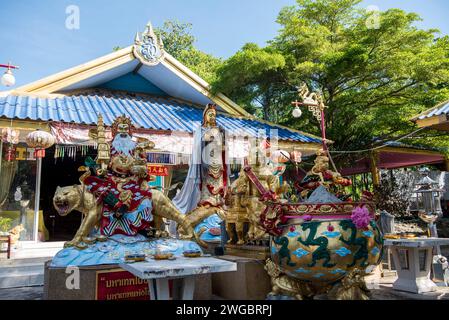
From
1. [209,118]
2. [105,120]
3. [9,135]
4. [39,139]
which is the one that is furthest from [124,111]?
[209,118]

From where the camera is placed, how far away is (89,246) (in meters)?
4.23

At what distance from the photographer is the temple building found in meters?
7.90

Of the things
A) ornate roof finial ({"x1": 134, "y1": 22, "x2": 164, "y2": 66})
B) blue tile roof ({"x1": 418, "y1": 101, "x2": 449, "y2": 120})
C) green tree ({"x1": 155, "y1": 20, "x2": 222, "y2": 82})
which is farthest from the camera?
green tree ({"x1": 155, "y1": 20, "x2": 222, "y2": 82})

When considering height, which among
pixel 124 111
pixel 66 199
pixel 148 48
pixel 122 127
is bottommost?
pixel 66 199

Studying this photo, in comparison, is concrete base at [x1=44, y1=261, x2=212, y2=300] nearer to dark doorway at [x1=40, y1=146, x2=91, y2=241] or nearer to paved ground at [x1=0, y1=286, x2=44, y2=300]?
paved ground at [x1=0, y1=286, x2=44, y2=300]

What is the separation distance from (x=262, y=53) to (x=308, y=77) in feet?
5.62

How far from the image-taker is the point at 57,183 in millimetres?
13281

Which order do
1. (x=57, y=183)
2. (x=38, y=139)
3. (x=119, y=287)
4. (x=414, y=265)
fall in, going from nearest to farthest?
1. (x=119, y=287)
2. (x=414, y=265)
3. (x=38, y=139)
4. (x=57, y=183)

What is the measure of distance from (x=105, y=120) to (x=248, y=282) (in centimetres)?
546

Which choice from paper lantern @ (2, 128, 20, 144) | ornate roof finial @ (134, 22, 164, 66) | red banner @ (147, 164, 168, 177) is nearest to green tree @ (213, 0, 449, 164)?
ornate roof finial @ (134, 22, 164, 66)

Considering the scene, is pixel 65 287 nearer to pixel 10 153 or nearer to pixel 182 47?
pixel 10 153

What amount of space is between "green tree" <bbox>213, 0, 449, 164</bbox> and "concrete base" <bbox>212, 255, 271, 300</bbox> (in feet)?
23.9

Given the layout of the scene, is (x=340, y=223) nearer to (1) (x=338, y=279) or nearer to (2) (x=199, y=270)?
(1) (x=338, y=279)

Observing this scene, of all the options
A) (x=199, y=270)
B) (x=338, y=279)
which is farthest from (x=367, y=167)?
(x=199, y=270)
